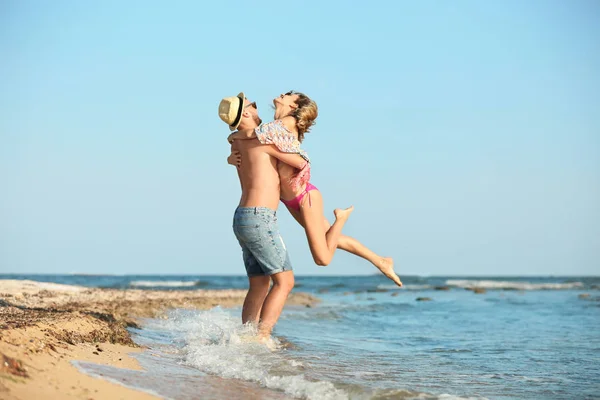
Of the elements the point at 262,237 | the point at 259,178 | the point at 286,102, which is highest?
the point at 286,102

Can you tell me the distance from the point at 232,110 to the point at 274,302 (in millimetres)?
1666

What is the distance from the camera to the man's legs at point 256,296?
5.69 m

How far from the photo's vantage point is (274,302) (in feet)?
17.8

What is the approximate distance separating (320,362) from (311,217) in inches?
51.2

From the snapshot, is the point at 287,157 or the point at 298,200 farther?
the point at 298,200

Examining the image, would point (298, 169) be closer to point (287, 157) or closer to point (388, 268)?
point (287, 157)

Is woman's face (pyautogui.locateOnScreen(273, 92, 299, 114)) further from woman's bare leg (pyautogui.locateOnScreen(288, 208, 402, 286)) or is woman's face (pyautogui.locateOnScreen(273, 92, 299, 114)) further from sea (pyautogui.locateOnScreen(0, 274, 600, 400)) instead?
sea (pyautogui.locateOnScreen(0, 274, 600, 400))

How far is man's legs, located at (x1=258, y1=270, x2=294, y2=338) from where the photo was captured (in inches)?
214

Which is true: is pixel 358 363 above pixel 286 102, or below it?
below

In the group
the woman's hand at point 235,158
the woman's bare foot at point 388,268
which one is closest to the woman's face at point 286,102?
the woman's hand at point 235,158

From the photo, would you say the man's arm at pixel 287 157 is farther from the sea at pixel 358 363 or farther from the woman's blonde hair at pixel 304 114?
the sea at pixel 358 363

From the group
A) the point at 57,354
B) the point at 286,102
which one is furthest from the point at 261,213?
the point at 57,354

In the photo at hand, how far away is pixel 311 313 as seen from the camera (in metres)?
13.1

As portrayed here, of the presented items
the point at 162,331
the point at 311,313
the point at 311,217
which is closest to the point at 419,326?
the point at 311,313
